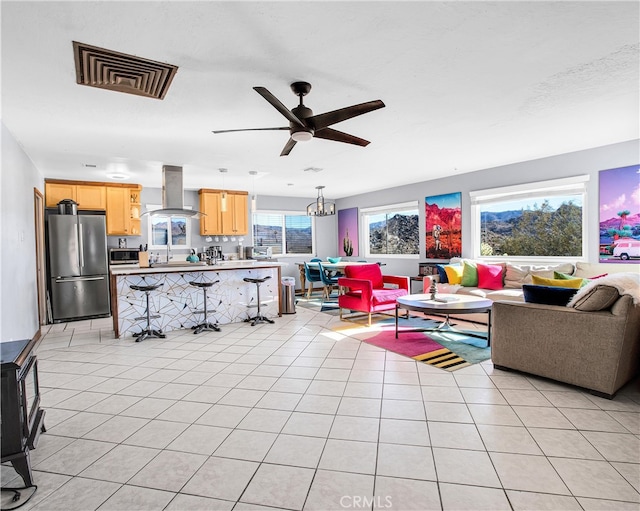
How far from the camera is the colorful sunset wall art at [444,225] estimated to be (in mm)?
6742

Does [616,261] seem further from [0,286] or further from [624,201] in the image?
[0,286]

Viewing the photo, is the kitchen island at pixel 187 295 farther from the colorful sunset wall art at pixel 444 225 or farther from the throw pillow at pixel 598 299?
the throw pillow at pixel 598 299

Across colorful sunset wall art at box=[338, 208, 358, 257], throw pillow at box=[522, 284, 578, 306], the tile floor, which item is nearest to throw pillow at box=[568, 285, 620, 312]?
throw pillow at box=[522, 284, 578, 306]

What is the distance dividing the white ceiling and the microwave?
2.12 metres

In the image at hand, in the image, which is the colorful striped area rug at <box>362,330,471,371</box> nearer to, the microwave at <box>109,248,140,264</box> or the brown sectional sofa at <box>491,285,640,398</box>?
the brown sectional sofa at <box>491,285,640,398</box>

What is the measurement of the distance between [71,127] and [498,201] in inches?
247

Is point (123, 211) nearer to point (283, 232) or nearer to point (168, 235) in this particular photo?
point (168, 235)

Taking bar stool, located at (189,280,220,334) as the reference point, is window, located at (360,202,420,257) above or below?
above

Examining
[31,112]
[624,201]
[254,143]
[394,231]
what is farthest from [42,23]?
[394,231]

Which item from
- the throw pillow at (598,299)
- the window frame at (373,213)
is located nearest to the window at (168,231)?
the window frame at (373,213)

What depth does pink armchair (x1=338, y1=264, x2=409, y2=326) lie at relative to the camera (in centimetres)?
521

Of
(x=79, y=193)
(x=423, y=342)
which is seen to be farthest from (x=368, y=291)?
(x=79, y=193)

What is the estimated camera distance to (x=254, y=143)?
452 centimetres

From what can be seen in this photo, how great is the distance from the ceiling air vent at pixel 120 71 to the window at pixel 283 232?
5.98 metres
